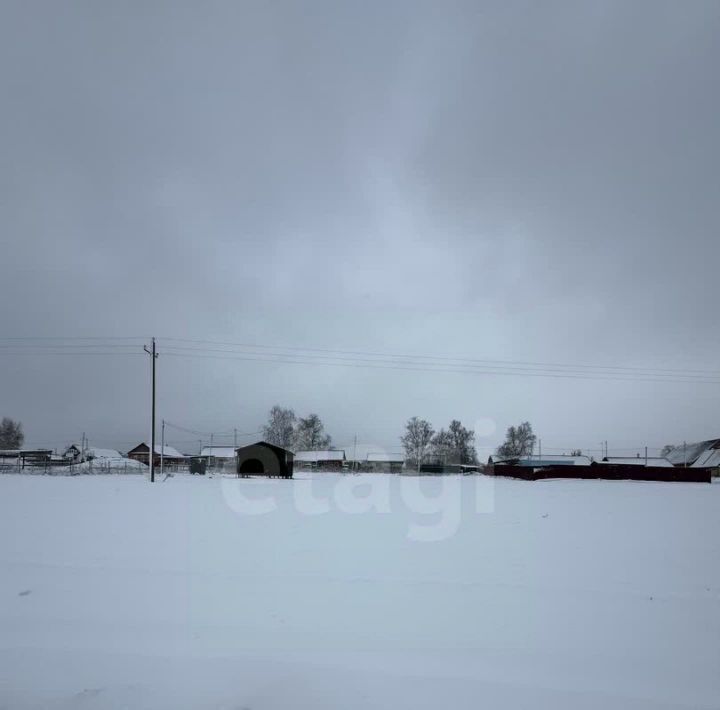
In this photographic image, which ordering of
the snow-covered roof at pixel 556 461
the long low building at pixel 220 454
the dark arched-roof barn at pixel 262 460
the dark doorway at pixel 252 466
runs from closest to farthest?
the dark arched-roof barn at pixel 262 460, the dark doorway at pixel 252 466, the snow-covered roof at pixel 556 461, the long low building at pixel 220 454

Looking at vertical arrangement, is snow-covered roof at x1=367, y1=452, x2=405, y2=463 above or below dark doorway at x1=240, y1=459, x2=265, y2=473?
below

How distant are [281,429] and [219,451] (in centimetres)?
1207

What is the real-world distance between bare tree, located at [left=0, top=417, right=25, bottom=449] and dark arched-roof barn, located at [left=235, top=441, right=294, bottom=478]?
88.5 meters

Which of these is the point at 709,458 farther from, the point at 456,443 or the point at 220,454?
the point at 220,454

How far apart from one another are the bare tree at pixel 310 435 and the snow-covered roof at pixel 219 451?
12898 mm

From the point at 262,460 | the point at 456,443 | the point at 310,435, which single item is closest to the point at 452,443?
the point at 456,443

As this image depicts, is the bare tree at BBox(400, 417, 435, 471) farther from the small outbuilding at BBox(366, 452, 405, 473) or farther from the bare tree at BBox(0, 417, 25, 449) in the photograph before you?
the bare tree at BBox(0, 417, 25, 449)

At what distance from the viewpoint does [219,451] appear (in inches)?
3556

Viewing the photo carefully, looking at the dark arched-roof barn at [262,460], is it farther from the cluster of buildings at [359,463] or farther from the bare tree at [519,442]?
the bare tree at [519,442]

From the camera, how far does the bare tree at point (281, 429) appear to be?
9281 cm

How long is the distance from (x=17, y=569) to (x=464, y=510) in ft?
38.6

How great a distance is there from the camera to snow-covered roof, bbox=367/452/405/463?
308 feet

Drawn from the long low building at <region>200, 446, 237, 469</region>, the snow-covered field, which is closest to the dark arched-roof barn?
the snow-covered field

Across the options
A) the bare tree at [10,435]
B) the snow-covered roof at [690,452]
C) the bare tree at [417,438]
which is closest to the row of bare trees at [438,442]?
the bare tree at [417,438]
